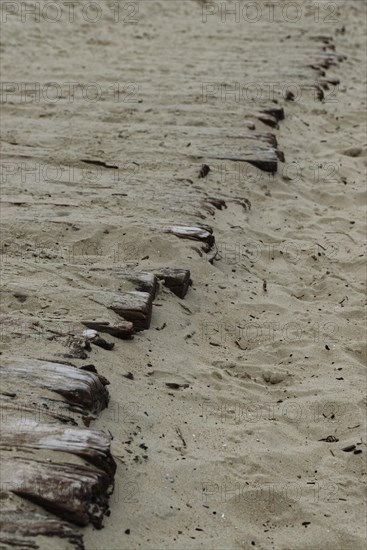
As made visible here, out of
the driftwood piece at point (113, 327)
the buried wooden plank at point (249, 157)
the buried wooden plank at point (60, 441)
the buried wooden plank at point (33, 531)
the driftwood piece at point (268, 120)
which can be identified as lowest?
the buried wooden plank at point (33, 531)

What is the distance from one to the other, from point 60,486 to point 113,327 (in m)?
1.36

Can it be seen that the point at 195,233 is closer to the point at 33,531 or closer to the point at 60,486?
the point at 60,486

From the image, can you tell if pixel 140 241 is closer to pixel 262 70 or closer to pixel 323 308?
pixel 323 308

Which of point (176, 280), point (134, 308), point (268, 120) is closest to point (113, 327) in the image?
point (134, 308)

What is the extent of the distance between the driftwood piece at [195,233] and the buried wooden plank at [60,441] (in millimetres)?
2273

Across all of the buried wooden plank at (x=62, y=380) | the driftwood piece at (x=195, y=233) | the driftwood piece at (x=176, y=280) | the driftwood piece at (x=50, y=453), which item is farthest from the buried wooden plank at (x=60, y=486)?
the driftwood piece at (x=195, y=233)

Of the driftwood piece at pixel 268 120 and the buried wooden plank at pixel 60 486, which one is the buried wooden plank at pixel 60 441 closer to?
the buried wooden plank at pixel 60 486

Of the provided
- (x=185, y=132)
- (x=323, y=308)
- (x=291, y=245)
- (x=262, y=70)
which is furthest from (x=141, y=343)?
(x=262, y=70)

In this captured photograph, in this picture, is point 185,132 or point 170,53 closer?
point 185,132

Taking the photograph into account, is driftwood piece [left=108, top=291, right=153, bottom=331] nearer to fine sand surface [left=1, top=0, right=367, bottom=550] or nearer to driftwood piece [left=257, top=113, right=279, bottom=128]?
fine sand surface [left=1, top=0, right=367, bottom=550]

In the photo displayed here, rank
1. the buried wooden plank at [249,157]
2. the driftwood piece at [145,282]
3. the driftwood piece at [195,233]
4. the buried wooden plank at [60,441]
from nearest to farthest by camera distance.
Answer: the buried wooden plank at [60,441]
the driftwood piece at [145,282]
the driftwood piece at [195,233]
the buried wooden plank at [249,157]

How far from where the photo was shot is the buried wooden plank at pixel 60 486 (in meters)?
3.25

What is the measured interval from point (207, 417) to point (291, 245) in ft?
7.14

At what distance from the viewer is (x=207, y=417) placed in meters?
4.27
